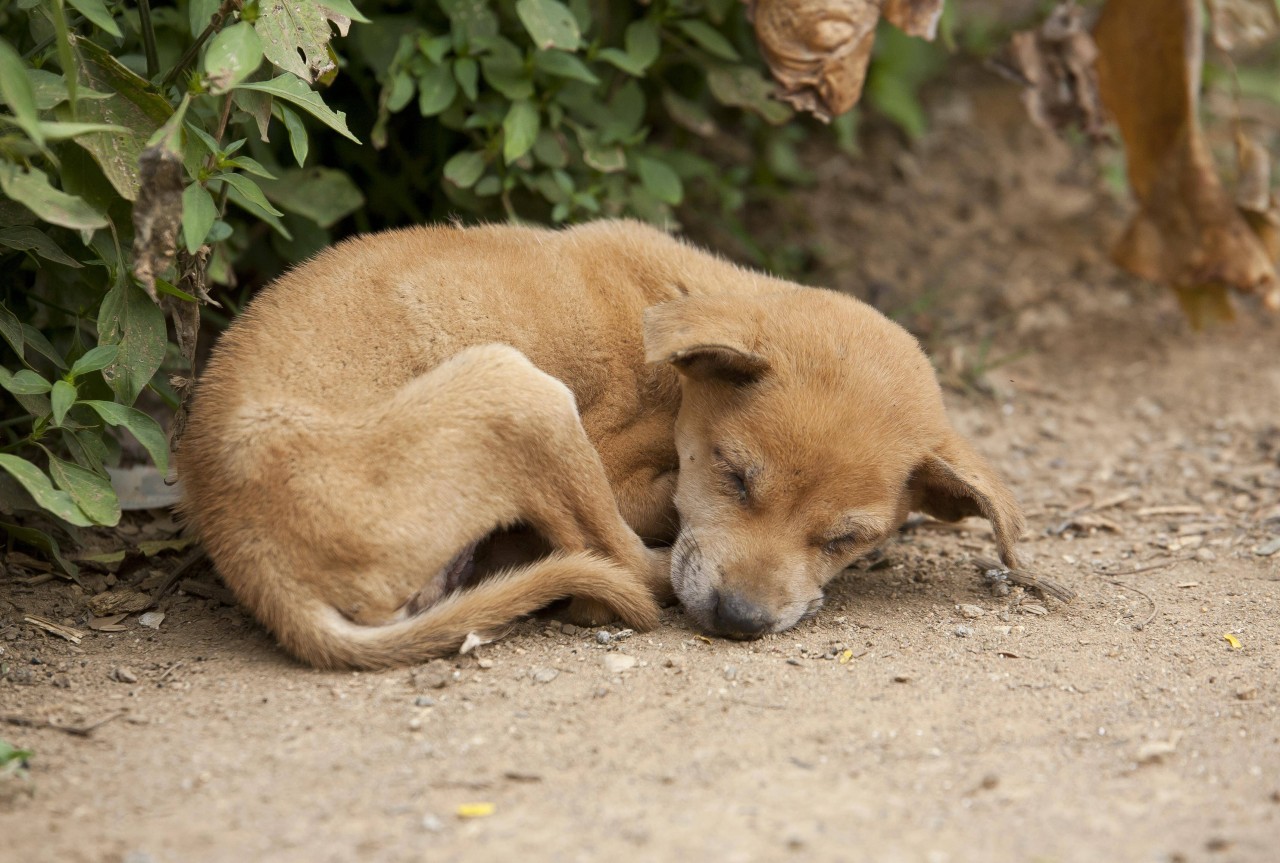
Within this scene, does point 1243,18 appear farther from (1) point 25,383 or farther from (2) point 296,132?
(1) point 25,383

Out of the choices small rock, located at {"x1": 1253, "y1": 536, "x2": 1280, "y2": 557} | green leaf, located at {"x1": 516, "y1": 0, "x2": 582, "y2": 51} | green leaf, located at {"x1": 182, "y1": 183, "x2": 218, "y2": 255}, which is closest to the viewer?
green leaf, located at {"x1": 182, "y1": 183, "x2": 218, "y2": 255}

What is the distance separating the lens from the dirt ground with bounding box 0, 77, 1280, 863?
9.47 feet

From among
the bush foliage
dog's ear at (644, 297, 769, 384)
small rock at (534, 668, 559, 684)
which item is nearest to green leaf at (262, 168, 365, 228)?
the bush foliage

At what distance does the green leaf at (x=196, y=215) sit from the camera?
11.8 ft

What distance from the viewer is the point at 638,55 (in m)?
5.52

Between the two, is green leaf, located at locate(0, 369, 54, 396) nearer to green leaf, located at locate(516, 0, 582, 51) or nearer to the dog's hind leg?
the dog's hind leg

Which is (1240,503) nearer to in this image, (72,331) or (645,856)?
(645,856)

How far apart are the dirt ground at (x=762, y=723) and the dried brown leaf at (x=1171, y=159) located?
1284mm

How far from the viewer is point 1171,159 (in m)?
6.61

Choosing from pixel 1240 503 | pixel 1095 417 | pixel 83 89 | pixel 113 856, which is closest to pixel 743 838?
pixel 113 856

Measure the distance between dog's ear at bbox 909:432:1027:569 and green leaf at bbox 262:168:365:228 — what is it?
9.29 feet

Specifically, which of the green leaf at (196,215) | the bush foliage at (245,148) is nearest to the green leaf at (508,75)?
the bush foliage at (245,148)

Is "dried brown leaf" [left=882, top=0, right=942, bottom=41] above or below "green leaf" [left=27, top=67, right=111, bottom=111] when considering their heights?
above

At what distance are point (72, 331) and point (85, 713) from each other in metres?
1.88
